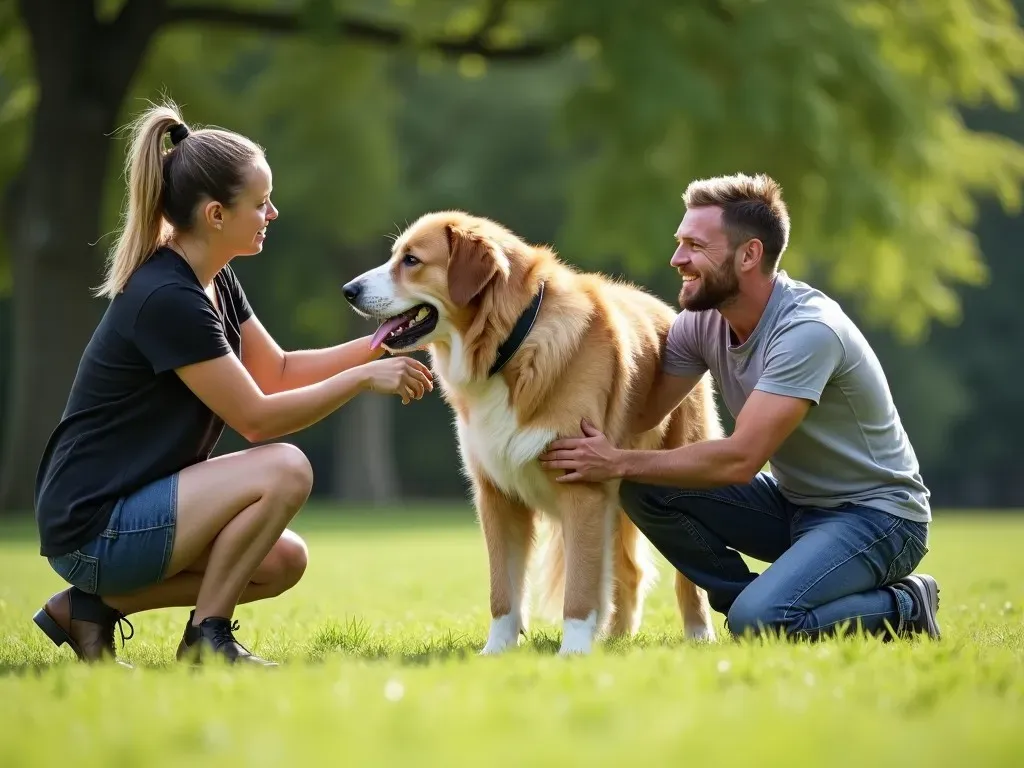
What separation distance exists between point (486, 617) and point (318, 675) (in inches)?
102

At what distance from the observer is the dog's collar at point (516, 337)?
4.59 meters

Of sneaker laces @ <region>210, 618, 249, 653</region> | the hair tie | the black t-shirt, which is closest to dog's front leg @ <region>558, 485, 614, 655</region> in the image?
sneaker laces @ <region>210, 618, 249, 653</region>

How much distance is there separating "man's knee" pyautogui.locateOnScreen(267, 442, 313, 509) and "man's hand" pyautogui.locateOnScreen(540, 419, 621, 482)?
0.91m

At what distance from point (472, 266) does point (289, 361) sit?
91cm

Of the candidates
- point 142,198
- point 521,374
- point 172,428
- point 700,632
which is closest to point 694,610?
point 700,632

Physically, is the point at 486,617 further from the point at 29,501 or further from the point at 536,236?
the point at 536,236

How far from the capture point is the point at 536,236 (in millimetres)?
24438

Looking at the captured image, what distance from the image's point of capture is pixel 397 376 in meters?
4.30

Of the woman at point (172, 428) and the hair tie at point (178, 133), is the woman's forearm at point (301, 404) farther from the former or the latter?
the hair tie at point (178, 133)

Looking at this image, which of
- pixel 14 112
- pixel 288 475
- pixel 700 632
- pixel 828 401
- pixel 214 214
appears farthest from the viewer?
pixel 14 112

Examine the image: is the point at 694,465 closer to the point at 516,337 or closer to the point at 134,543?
the point at 516,337

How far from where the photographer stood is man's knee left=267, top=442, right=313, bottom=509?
413cm

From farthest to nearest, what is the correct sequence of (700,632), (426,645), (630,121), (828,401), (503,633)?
(630,121), (700,632), (503,633), (426,645), (828,401)

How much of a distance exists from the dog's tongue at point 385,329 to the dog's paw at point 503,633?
3.92ft
